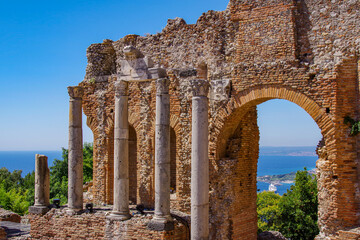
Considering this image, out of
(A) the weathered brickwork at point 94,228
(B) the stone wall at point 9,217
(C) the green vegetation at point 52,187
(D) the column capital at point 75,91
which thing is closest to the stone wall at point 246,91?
(A) the weathered brickwork at point 94,228

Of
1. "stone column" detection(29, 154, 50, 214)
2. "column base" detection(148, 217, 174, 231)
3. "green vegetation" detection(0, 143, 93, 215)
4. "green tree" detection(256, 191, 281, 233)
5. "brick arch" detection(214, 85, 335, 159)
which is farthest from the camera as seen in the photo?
"green vegetation" detection(0, 143, 93, 215)

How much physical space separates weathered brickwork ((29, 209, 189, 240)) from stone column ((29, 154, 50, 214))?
1.00 ft

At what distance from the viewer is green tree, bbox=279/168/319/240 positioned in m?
21.5

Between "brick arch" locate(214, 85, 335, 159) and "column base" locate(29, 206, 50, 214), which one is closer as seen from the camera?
"brick arch" locate(214, 85, 335, 159)

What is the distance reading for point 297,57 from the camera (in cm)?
1282

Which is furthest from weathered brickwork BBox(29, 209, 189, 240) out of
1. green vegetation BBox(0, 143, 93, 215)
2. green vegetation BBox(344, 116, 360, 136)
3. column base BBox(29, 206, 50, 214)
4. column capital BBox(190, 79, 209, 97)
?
green vegetation BBox(0, 143, 93, 215)

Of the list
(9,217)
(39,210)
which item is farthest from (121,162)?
(9,217)

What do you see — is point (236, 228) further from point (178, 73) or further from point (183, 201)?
point (178, 73)

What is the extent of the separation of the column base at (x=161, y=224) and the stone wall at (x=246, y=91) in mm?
1741

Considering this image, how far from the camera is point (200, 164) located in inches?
477

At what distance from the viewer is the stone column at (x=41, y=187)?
15838 millimetres

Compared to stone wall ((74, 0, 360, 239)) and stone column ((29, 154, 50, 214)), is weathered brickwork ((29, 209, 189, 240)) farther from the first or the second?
stone wall ((74, 0, 360, 239))

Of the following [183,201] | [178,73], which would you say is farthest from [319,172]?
[178,73]

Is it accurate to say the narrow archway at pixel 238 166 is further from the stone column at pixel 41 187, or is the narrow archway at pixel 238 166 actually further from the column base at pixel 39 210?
the stone column at pixel 41 187
